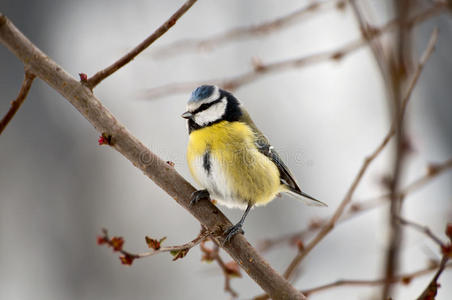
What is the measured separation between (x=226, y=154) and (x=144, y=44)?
86 centimetres

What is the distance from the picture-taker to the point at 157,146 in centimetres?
335

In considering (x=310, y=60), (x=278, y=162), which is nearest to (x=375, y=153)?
(x=310, y=60)

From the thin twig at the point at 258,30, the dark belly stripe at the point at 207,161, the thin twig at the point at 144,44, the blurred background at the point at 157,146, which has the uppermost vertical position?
the blurred background at the point at 157,146

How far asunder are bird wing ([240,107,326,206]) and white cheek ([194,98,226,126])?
0.46 feet

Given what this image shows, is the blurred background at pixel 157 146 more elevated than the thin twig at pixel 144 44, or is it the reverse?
the blurred background at pixel 157 146

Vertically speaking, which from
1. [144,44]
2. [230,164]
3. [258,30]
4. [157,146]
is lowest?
[144,44]

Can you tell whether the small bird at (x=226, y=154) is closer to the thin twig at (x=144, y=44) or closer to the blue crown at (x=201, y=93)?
the blue crown at (x=201, y=93)

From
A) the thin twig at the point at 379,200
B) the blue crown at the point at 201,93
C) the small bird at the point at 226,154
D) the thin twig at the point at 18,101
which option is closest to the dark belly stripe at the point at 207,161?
the small bird at the point at 226,154

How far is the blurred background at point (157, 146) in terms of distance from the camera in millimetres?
3828

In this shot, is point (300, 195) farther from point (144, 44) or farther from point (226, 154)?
point (144, 44)

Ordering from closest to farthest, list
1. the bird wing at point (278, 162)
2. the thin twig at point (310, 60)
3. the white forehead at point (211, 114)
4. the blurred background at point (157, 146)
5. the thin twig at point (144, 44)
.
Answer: the thin twig at point (144, 44) → the thin twig at point (310, 60) → the white forehead at point (211, 114) → the bird wing at point (278, 162) → the blurred background at point (157, 146)

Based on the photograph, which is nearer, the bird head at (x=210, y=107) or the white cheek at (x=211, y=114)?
the bird head at (x=210, y=107)

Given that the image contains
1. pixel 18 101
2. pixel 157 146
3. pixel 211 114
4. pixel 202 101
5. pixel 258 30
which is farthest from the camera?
pixel 157 146

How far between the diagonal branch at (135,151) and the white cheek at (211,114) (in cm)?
64
